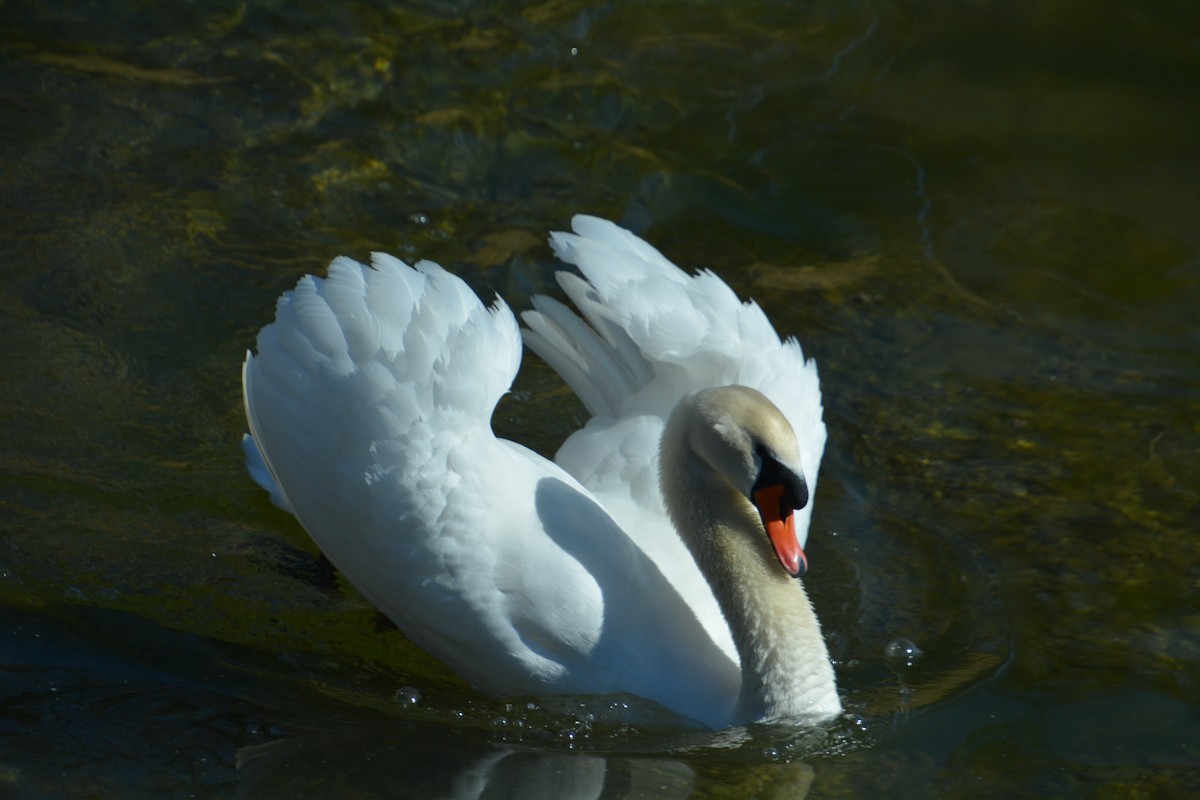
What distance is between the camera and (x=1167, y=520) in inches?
201

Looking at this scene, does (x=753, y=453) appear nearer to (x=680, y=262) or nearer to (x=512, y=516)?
(x=512, y=516)

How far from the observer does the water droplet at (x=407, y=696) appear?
161 inches

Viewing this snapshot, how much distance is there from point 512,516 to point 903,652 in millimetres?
1330

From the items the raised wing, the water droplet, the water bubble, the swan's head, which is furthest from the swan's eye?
the water droplet

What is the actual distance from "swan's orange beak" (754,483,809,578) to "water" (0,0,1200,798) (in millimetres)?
466

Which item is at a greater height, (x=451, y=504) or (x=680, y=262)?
(x=451, y=504)

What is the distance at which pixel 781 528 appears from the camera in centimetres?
Result: 399

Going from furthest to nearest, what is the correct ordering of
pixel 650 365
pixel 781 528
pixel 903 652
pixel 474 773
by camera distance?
pixel 650 365
pixel 903 652
pixel 781 528
pixel 474 773

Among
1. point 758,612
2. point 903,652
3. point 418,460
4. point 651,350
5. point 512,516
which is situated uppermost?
point 651,350

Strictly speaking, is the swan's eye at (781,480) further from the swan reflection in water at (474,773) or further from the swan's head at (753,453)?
the swan reflection in water at (474,773)

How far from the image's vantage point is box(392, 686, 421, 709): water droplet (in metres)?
4.08

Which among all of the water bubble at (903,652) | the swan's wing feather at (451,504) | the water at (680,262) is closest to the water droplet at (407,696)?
the water at (680,262)

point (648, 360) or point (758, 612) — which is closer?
point (758, 612)

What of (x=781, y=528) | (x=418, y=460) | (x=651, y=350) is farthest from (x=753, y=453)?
(x=418, y=460)
